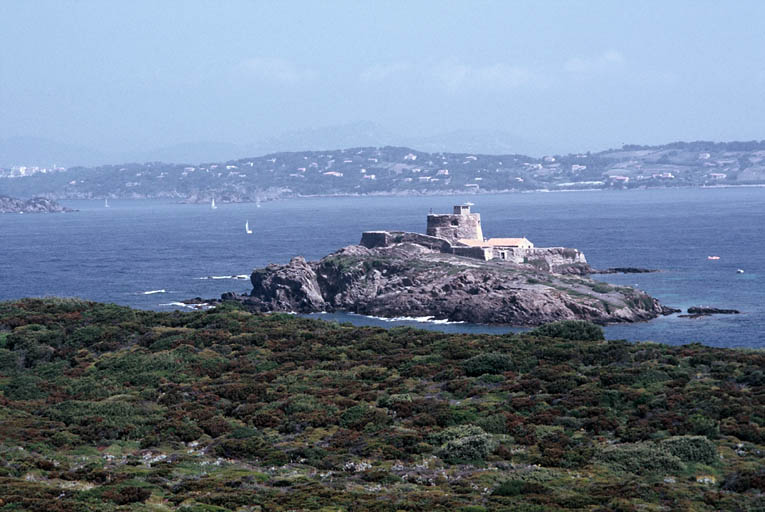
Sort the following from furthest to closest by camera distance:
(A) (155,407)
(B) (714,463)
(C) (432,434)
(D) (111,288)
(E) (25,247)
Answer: (E) (25,247) → (D) (111,288) → (A) (155,407) → (C) (432,434) → (B) (714,463)

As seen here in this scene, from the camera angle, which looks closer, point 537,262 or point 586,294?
point 586,294

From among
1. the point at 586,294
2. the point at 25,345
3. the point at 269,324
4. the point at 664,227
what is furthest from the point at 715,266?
the point at 25,345

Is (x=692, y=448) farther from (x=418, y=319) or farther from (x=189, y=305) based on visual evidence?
(x=189, y=305)

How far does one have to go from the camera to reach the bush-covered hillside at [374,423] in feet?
68.8

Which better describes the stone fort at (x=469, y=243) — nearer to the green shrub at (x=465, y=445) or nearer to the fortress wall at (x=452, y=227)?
the fortress wall at (x=452, y=227)

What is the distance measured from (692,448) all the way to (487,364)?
35.1 ft

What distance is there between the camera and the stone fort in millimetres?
102625

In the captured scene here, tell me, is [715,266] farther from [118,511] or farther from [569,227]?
[118,511]

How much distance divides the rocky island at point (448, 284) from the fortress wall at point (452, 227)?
0.14 metres

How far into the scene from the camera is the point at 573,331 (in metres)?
41.2

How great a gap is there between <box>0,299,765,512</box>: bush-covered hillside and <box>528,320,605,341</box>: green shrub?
0.33m

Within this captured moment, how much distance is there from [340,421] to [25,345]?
1847cm

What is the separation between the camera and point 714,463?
75.7 feet

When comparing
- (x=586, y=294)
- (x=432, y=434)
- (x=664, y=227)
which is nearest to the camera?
(x=432, y=434)
